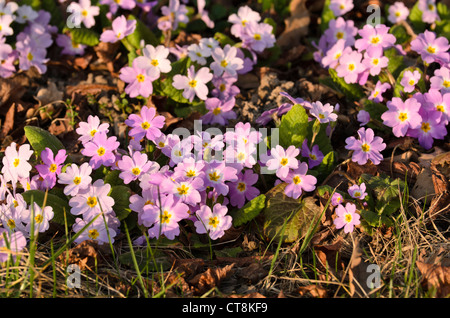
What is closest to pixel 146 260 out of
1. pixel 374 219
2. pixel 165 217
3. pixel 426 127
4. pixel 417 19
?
pixel 165 217

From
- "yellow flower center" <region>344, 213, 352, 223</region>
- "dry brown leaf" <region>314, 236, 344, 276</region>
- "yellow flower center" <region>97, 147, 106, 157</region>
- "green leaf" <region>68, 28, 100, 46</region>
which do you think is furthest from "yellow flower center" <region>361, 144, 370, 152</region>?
"green leaf" <region>68, 28, 100, 46</region>

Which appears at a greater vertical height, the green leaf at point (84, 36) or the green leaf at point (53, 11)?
the green leaf at point (53, 11)

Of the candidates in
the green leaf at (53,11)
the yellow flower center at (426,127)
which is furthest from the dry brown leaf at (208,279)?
the green leaf at (53,11)

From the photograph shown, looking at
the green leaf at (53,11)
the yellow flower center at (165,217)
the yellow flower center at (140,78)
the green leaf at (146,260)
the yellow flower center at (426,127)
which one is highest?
the green leaf at (53,11)

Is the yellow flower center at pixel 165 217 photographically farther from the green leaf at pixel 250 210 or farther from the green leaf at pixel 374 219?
the green leaf at pixel 374 219
